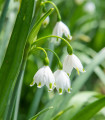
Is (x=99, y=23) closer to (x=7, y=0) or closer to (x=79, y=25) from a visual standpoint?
(x=79, y=25)

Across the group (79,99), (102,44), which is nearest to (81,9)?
(102,44)

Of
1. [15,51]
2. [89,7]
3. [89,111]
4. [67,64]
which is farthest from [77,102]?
[89,7]

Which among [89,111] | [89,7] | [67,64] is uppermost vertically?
[89,7]

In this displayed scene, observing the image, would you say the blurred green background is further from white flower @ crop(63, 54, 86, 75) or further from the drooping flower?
white flower @ crop(63, 54, 86, 75)

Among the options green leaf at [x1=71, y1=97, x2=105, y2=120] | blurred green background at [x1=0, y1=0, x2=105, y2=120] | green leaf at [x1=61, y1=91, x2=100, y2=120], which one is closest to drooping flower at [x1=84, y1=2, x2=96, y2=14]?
blurred green background at [x1=0, y1=0, x2=105, y2=120]

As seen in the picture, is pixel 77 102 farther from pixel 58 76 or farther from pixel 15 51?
pixel 15 51

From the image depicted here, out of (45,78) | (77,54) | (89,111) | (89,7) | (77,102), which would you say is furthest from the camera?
(89,7)

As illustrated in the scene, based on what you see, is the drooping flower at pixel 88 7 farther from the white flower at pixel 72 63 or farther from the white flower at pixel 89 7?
the white flower at pixel 72 63
